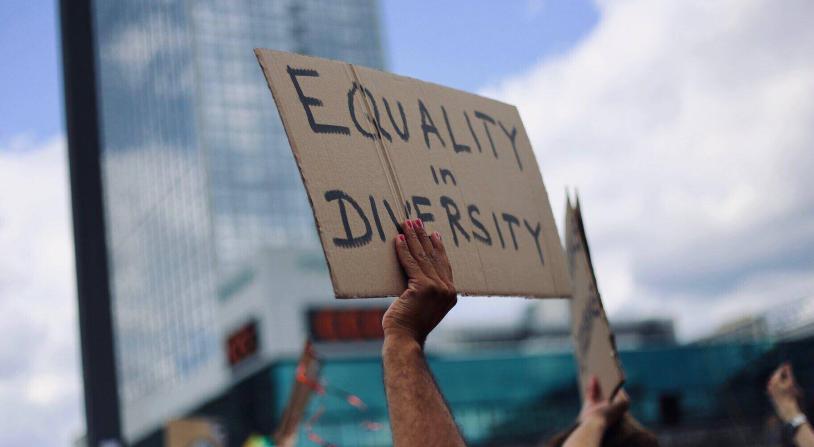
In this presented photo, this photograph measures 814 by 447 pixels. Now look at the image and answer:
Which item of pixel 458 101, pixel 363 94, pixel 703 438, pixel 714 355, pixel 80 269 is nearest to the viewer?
pixel 363 94

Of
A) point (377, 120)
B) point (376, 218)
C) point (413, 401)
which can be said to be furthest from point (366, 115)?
point (413, 401)

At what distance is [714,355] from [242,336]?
2223cm

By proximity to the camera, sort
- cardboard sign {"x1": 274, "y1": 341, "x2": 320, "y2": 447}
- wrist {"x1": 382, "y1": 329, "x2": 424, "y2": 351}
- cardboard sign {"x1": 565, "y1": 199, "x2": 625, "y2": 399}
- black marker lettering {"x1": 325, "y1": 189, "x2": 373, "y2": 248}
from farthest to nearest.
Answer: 1. cardboard sign {"x1": 274, "y1": 341, "x2": 320, "y2": 447}
2. cardboard sign {"x1": 565, "y1": 199, "x2": 625, "y2": 399}
3. black marker lettering {"x1": 325, "y1": 189, "x2": 373, "y2": 248}
4. wrist {"x1": 382, "y1": 329, "x2": 424, "y2": 351}

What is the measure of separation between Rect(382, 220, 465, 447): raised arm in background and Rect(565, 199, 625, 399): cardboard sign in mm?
851

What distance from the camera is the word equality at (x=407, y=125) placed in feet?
7.16

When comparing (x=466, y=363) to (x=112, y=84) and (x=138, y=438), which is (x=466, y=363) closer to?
(x=138, y=438)

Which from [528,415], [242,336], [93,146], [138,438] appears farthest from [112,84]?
[93,146]

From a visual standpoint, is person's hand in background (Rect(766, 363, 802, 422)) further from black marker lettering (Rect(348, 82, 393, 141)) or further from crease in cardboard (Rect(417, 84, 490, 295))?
black marker lettering (Rect(348, 82, 393, 141))

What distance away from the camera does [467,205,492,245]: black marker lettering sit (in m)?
2.42

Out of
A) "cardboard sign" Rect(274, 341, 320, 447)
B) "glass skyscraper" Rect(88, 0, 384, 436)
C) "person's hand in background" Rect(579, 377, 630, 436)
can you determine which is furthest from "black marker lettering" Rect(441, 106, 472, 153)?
"glass skyscraper" Rect(88, 0, 384, 436)

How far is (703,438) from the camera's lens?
38000 millimetres

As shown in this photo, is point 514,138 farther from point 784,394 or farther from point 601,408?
point 784,394

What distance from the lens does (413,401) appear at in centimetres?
176

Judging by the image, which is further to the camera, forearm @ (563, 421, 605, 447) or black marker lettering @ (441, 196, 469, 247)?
forearm @ (563, 421, 605, 447)
